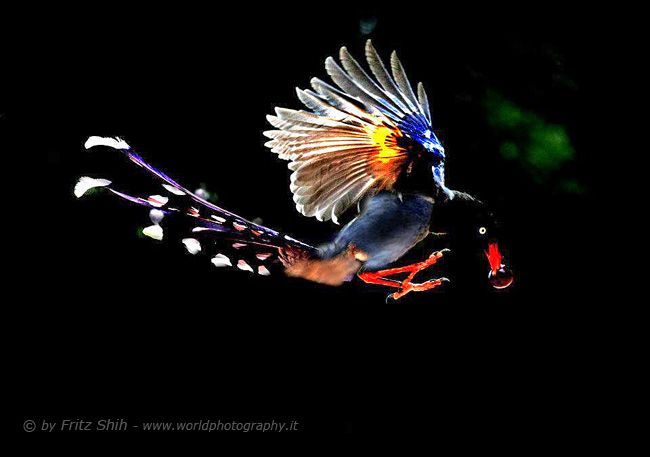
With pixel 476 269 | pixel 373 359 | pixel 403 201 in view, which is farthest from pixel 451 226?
pixel 373 359

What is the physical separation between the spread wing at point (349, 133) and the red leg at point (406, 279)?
0.19 metres

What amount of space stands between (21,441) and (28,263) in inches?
30.7

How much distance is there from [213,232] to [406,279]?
0.49 metres

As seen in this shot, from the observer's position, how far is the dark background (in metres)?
2.27

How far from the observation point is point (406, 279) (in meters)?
1.57

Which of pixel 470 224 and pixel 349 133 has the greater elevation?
pixel 349 133

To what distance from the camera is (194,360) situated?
2918 millimetres

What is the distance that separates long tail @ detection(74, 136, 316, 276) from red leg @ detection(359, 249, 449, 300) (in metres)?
0.16

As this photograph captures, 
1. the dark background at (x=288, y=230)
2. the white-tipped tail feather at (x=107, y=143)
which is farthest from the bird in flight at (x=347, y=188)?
the dark background at (x=288, y=230)

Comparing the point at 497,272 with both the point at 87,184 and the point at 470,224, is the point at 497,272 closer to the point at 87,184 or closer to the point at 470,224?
the point at 470,224

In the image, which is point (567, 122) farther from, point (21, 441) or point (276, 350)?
point (21, 441)

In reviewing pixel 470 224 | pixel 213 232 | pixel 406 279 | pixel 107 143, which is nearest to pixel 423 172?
pixel 470 224

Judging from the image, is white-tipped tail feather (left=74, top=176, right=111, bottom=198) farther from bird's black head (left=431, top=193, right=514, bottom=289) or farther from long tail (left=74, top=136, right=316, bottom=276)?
bird's black head (left=431, top=193, right=514, bottom=289)

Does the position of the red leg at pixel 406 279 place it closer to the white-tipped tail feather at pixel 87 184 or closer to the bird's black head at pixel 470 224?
the bird's black head at pixel 470 224
